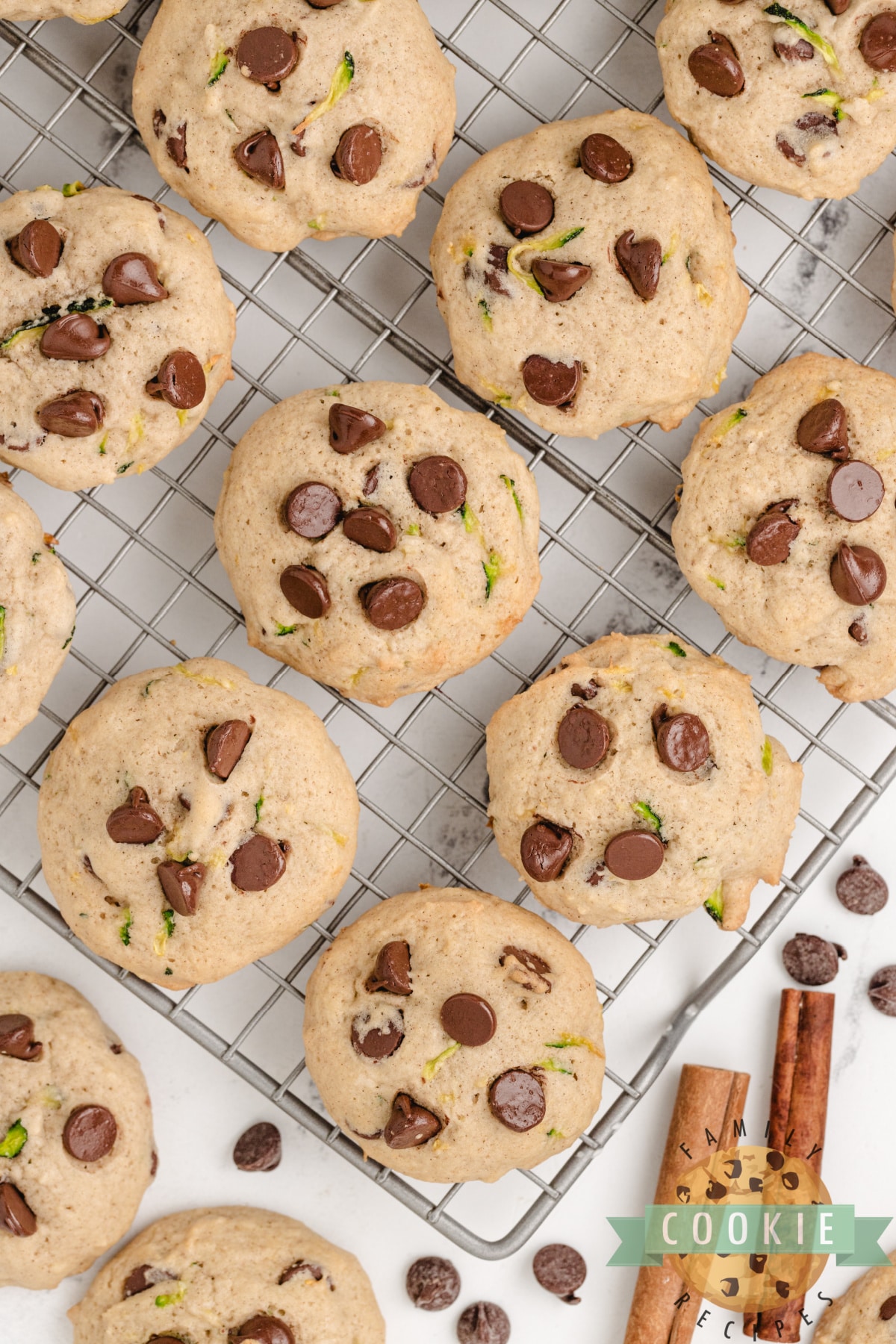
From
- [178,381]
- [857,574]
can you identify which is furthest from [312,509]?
[857,574]

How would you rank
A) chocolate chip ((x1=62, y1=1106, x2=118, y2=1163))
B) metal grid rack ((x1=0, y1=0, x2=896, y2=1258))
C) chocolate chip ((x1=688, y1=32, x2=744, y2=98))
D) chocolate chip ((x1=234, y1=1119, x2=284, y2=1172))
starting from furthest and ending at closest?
chocolate chip ((x1=234, y1=1119, x2=284, y2=1172)) → metal grid rack ((x1=0, y1=0, x2=896, y2=1258)) → chocolate chip ((x1=62, y1=1106, x2=118, y2=1163)) → chocolate chip ((x1=688, y1=32, x2=744, y2=98))

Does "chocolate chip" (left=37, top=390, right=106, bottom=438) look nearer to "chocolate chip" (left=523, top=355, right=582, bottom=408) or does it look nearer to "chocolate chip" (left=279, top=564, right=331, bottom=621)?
"chocolate chip" (left=279, top=564, right=331, bottom=621)

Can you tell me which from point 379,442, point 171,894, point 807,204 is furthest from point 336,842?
point 807,204

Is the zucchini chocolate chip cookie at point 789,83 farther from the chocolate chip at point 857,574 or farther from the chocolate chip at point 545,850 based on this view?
the chocolate chip at point 545,850

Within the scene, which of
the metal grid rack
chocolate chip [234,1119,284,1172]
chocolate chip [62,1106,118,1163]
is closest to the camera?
chocolate chip [62,1106,118,1163]

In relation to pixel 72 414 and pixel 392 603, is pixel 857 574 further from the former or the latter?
pixel 72 414

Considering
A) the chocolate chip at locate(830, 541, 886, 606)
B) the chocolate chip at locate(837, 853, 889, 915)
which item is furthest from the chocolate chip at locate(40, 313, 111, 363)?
the chocolate chip at locate(837, 853, 889, 915)

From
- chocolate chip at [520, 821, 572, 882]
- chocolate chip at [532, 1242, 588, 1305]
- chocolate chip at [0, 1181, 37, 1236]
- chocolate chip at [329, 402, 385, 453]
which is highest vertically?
chocolate chip at [329, 402, 385, 453]
